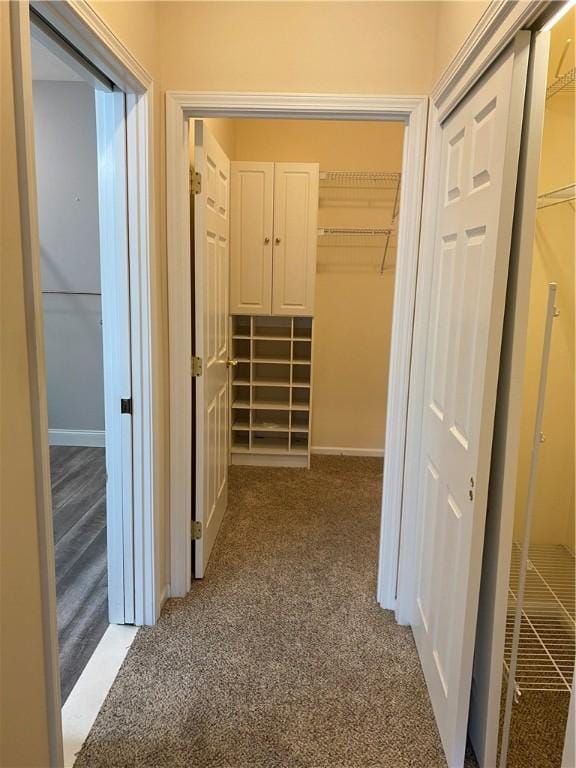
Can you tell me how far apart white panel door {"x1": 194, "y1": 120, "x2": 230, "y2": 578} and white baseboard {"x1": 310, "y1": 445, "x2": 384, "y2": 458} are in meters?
1.42

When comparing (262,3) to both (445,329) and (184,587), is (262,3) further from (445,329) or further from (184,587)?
(184,587)

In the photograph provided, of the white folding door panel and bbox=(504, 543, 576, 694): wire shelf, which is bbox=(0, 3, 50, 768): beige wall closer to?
the white folding door panel

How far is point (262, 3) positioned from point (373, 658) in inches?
99.0

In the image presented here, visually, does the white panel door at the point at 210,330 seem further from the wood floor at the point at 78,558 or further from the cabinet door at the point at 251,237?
the cabinet door at the point at 251,237

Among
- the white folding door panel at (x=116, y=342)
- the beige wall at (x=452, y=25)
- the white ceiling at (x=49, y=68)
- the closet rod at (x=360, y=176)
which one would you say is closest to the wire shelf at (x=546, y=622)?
the white folding door panel at (x=116, y=342)

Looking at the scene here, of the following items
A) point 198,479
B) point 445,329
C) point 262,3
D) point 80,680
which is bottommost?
point 80,680

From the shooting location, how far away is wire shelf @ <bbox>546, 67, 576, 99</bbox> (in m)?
1.86

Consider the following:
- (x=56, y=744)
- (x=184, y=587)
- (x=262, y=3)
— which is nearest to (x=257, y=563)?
(x=184, y=587)

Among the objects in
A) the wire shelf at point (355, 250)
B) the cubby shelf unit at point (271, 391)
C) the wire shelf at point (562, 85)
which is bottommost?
the cubby shelf unit at point (271, 391)

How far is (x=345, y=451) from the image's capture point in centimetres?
435

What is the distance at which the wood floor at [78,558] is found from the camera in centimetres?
210

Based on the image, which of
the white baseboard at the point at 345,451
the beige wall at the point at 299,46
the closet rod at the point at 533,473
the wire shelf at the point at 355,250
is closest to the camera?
the closet rod at the point at 533,473

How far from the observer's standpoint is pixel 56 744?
1.29 metres

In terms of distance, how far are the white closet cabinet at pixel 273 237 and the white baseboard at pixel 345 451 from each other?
117cm
